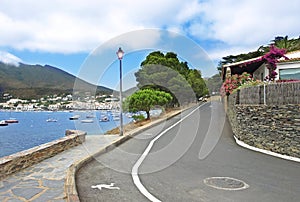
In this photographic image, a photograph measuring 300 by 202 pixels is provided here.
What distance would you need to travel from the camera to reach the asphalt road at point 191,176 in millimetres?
5379

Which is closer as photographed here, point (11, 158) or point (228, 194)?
point (228, 194)

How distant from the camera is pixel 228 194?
5.46 m

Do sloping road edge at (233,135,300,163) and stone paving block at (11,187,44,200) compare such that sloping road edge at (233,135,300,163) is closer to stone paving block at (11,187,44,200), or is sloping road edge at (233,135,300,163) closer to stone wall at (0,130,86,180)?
stone wall at (0,130,86,180)

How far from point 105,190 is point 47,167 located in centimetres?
252

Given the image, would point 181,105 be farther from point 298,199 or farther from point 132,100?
point 298,199

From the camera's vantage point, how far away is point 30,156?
7.52 metres

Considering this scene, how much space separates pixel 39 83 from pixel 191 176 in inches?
1634

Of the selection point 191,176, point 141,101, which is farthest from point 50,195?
point 141,101

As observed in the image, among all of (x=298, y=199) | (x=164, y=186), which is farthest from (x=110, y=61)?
(x=298, y=199)

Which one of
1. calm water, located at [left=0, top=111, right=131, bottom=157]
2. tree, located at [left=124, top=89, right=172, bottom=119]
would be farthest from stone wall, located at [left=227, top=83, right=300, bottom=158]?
tree, located at [left=124, top=89, right=172, bottom=119]

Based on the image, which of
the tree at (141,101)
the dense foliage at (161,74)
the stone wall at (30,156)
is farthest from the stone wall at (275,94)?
the dense foliage at (161,74)

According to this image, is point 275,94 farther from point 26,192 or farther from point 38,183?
A: point 26,192

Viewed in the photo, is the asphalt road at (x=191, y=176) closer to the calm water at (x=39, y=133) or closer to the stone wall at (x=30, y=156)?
the stone wall at (x=30, y=156)

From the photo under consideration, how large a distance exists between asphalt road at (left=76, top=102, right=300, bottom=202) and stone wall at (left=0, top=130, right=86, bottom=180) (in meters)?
1.46
